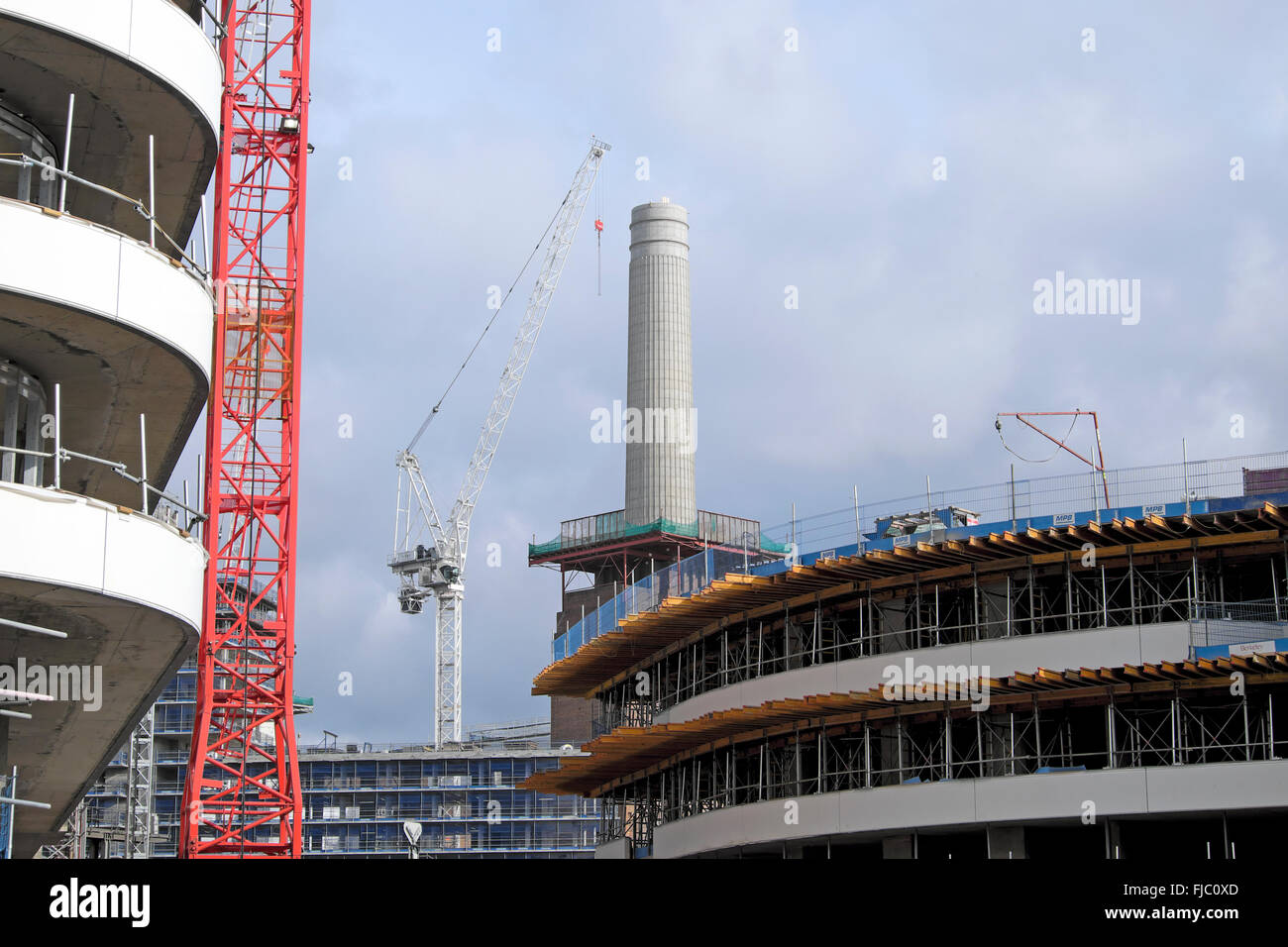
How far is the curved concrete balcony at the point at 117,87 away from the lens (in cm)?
2103

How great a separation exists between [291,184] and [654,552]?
195ft

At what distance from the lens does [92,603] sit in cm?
2025

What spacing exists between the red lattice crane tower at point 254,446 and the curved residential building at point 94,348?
65.3ft

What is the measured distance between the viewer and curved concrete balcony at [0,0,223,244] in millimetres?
21031

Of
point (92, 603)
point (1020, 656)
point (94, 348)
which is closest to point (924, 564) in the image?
point (1020, 656)

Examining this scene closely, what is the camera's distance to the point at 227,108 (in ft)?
166

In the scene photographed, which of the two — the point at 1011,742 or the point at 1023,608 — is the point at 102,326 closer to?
the point at 1011,742

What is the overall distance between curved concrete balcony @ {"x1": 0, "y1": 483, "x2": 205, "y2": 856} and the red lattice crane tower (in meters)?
19.5

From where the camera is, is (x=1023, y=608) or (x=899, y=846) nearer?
(x=1023, y=608)

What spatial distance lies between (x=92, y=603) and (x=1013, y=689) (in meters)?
30.4

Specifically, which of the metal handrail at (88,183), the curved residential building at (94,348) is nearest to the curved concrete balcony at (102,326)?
the curved residential building at (94,348)

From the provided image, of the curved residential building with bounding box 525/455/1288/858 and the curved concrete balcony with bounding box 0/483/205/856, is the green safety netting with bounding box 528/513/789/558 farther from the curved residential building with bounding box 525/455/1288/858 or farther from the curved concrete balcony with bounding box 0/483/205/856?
the curved concrete balcony with bounding box 0/483/205/856
